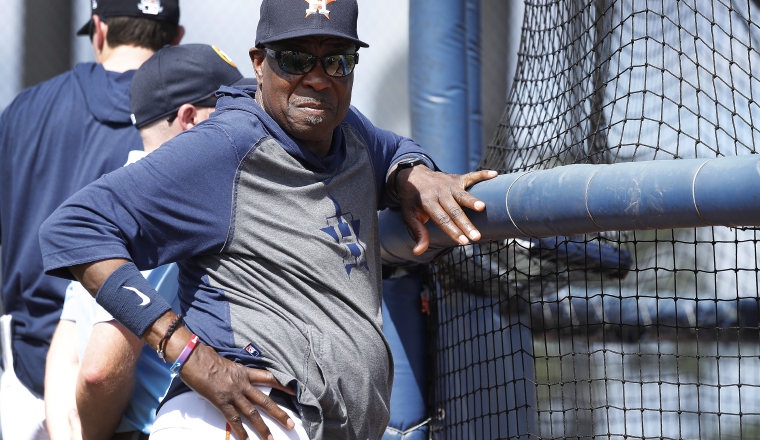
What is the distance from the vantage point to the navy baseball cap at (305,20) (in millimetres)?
1668

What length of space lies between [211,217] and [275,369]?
322 mm

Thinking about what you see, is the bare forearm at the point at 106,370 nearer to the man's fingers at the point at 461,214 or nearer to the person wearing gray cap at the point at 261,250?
the person wearing gray cap at the point at 261,250

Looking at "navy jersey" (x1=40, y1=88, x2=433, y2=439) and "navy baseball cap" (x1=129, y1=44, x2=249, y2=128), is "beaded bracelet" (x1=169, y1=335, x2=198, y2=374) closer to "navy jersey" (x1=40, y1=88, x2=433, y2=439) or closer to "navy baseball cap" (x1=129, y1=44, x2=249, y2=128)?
"navy jersey" (x1=40, y1=88, x2=433, y2=439)

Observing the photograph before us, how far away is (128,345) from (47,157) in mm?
1373

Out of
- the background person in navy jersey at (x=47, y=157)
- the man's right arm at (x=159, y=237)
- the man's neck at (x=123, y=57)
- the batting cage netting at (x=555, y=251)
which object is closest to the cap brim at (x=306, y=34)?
the man's right arm at (x=159, y=237)

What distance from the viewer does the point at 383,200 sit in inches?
82.7

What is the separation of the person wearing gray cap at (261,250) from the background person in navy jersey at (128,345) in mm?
199

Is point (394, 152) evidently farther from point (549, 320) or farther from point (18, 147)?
point (549, 320)

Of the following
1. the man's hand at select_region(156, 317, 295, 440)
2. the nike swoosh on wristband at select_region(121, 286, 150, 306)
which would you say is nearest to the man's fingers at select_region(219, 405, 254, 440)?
the man's hand at select_region(156, 317, 295, 440)

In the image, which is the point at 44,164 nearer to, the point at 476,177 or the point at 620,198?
the point at 476,177

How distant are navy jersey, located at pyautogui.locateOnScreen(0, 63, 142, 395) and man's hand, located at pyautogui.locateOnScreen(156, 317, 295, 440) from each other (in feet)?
4.31

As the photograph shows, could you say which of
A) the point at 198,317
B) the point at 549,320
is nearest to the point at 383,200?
the point at 198,317

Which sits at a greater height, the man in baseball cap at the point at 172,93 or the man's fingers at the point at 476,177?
the man in baseball cap at the point at 172,93

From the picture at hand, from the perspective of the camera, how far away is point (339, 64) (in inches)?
68.5
